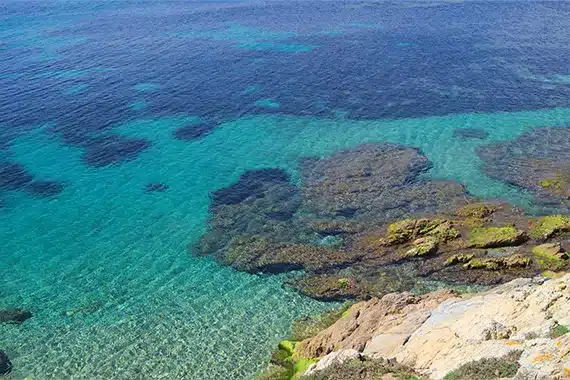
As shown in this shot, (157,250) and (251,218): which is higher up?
(251,218)

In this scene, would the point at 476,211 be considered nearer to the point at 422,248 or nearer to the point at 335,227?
the point at 422,248

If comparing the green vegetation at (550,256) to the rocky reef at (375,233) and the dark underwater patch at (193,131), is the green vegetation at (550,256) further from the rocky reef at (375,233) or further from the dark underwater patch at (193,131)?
the dark underwater patch at (193,131)

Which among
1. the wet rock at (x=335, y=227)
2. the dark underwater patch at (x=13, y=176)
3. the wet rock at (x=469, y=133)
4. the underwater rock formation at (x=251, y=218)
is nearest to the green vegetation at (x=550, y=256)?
the wet rock at (x=335, y=227)

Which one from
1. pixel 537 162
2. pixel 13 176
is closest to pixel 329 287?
pixel 537 162

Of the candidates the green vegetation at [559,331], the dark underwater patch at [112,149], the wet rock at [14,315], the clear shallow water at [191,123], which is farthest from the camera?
the dark underwater patch at [112,149]

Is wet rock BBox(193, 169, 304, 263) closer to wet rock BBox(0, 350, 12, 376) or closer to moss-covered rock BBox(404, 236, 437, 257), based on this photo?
moss-covered rock BBox(404, 236, 437, 257)

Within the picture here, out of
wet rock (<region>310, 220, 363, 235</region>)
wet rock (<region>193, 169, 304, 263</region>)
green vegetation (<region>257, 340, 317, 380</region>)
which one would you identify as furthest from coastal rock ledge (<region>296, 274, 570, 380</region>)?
wet rock (<region>193, 169, 304, 263</region>)
